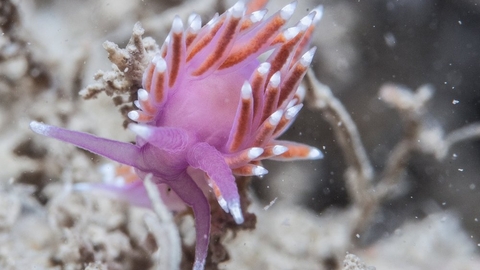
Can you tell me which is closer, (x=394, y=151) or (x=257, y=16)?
(x=257, y=16)

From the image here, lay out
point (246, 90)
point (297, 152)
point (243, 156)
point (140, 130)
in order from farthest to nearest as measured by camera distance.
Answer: point (297, 152), point (243, 156), point (246, 90), point (140, 130)

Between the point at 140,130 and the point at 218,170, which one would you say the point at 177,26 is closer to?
the point at 140,130

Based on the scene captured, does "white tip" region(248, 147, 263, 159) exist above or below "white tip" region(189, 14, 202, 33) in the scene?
below

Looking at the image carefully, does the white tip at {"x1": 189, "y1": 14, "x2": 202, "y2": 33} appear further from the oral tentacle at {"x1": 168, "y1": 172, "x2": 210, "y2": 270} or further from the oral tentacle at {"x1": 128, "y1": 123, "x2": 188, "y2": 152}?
the oral tentacle at {"x1": 168, "y1": 172, "x2": 210, "y2": 270}

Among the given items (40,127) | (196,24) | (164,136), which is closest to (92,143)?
(40,127)

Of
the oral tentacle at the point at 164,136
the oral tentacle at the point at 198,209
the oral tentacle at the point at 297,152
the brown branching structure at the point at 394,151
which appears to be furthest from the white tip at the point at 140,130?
the brown branching structure at the point at 394,151

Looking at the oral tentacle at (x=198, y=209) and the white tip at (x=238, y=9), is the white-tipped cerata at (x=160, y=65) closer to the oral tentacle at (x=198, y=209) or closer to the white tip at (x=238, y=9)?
the white tip at (x=238, y=9)

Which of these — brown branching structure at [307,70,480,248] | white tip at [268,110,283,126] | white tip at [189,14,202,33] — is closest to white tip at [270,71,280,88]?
white tip at [268,110,283,126]

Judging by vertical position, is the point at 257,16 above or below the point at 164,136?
above
